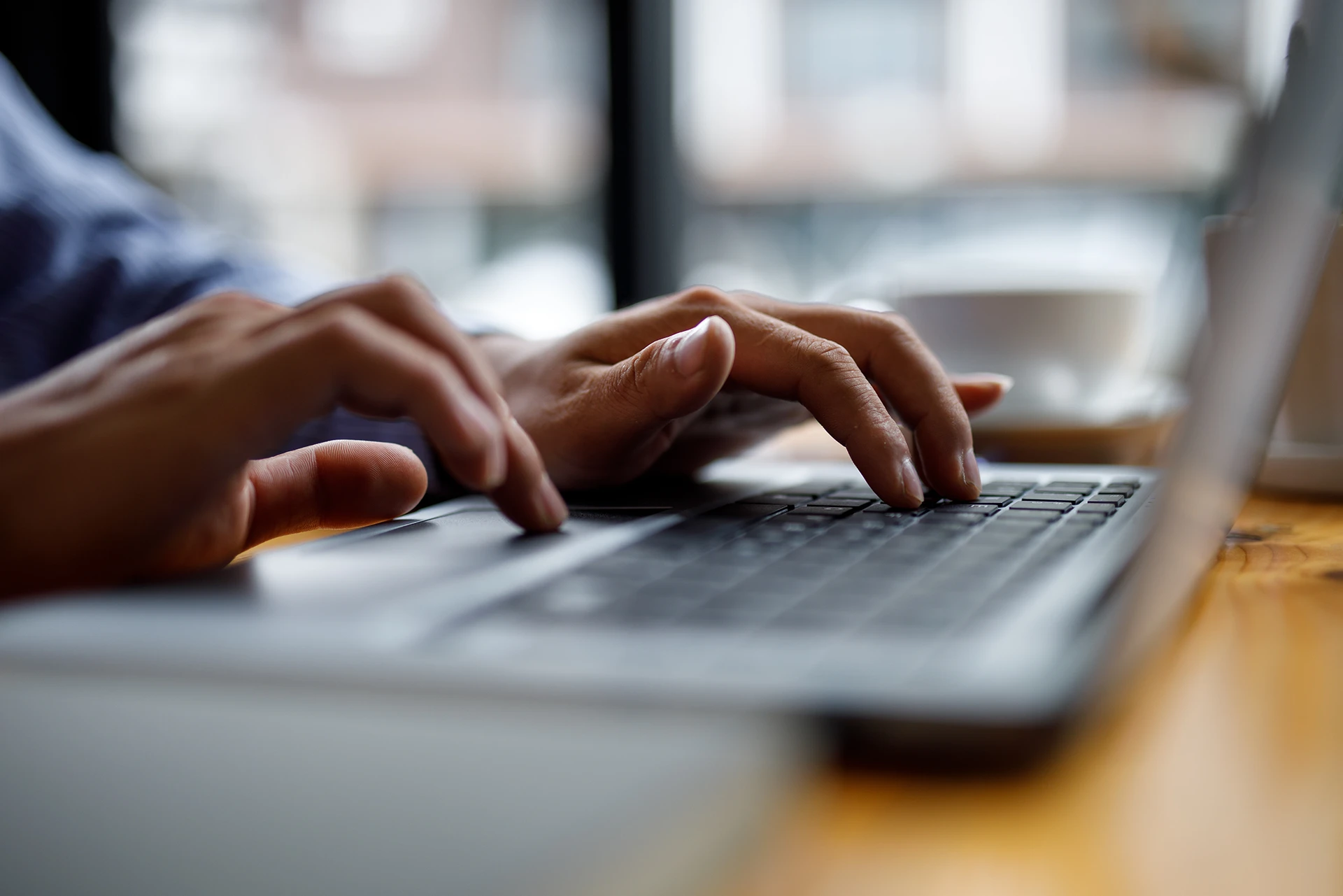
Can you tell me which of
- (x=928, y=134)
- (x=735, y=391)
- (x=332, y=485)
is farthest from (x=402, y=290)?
(x=928, y=134)

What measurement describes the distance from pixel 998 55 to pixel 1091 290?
7.95 feet

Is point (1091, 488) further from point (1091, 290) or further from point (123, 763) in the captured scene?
point (123, 763)

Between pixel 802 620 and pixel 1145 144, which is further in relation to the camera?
pixel 1145 144

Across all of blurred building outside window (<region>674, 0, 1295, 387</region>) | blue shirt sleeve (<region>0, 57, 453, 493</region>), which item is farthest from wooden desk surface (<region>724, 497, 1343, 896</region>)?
blurred building outside window (<region>674, 0, 1295, 387</region>)

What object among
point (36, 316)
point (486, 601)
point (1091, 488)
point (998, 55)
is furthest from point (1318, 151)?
point (998, 55)

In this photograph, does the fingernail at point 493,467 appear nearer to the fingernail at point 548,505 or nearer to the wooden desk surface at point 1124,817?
the fingernail at point 548,505

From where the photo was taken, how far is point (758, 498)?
55 cm

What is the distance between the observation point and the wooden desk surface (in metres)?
0.21

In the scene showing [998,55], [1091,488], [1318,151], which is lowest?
[1091,488]

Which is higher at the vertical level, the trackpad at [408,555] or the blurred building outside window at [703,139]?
the blurred building outside window at [703,139]

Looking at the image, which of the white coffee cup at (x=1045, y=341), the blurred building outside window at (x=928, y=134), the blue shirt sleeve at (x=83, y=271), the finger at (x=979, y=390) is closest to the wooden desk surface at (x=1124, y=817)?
the finger at (x=979, y=390)

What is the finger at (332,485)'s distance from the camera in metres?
0.51

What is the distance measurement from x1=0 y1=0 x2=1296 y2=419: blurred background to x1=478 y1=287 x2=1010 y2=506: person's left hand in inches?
41.7

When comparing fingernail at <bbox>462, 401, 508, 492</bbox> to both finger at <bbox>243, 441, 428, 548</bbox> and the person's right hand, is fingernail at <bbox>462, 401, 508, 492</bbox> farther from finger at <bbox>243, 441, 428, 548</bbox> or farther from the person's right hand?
finger at <bbox>243, 441, 428, 548</bbox>
